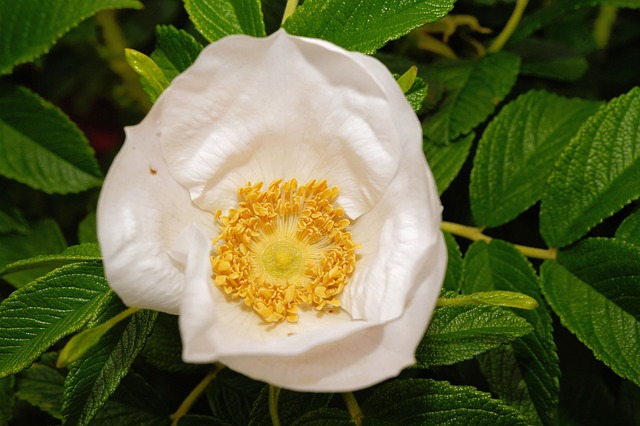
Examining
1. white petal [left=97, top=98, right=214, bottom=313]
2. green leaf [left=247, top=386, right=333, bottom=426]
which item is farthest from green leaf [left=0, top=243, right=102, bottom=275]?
green leaf [left=247, top=386, right=333, bottom=426]

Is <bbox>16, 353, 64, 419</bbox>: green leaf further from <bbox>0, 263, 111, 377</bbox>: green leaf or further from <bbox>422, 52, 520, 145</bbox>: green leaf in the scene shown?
<bbox>422, 52, 520, 145</bbox>: green leaf

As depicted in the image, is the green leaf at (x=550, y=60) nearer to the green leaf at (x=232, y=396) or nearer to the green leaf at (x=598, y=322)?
the green leaf at (x=598, y=322)

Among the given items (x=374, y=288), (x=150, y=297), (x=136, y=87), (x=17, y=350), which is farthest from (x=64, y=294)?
(x=136, y=87)

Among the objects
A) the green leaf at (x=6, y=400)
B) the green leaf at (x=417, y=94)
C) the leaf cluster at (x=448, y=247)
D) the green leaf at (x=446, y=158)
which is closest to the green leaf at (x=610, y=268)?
the leaf cluster at (x=448, y=247)

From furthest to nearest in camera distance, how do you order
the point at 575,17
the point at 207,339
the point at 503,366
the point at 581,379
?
1. the point at 575,17
2. the point at 581,379
3. the point at 503,366
4. the point at 207,339

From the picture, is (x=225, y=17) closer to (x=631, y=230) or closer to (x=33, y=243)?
(x=33, y=243)

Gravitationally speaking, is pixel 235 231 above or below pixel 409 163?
below

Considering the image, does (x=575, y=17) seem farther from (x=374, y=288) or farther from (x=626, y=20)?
(x=374, y=288)
